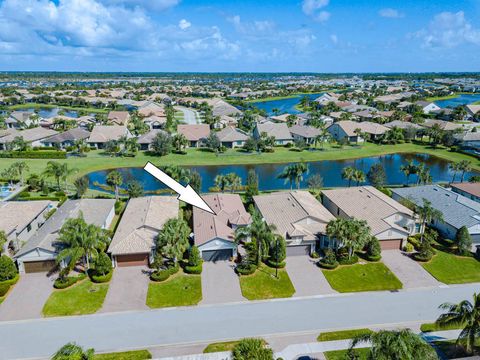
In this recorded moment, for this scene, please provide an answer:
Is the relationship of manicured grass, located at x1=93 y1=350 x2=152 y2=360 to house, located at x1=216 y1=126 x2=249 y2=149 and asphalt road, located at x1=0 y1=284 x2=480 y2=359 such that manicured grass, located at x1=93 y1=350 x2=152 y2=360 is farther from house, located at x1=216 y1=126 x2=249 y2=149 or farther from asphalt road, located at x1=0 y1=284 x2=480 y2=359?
house, located at x1=216 y1=126 x2=249 y2=149

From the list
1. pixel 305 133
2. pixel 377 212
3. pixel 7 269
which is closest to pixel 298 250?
pixel 377 212

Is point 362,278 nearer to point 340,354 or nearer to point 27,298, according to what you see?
point 340,354

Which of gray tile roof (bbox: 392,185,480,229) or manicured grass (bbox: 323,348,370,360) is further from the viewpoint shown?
gray tile roof (bbox: 392,185,480,229)

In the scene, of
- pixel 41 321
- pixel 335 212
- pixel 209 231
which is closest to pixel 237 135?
pixel 335 212

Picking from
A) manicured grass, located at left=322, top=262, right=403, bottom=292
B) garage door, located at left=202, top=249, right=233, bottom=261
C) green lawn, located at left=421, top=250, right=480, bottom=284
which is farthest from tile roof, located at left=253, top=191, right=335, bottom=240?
green lawn, located at left=421, top=250, right=480, bottom=284

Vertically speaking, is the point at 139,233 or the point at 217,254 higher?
the point at 139,233
